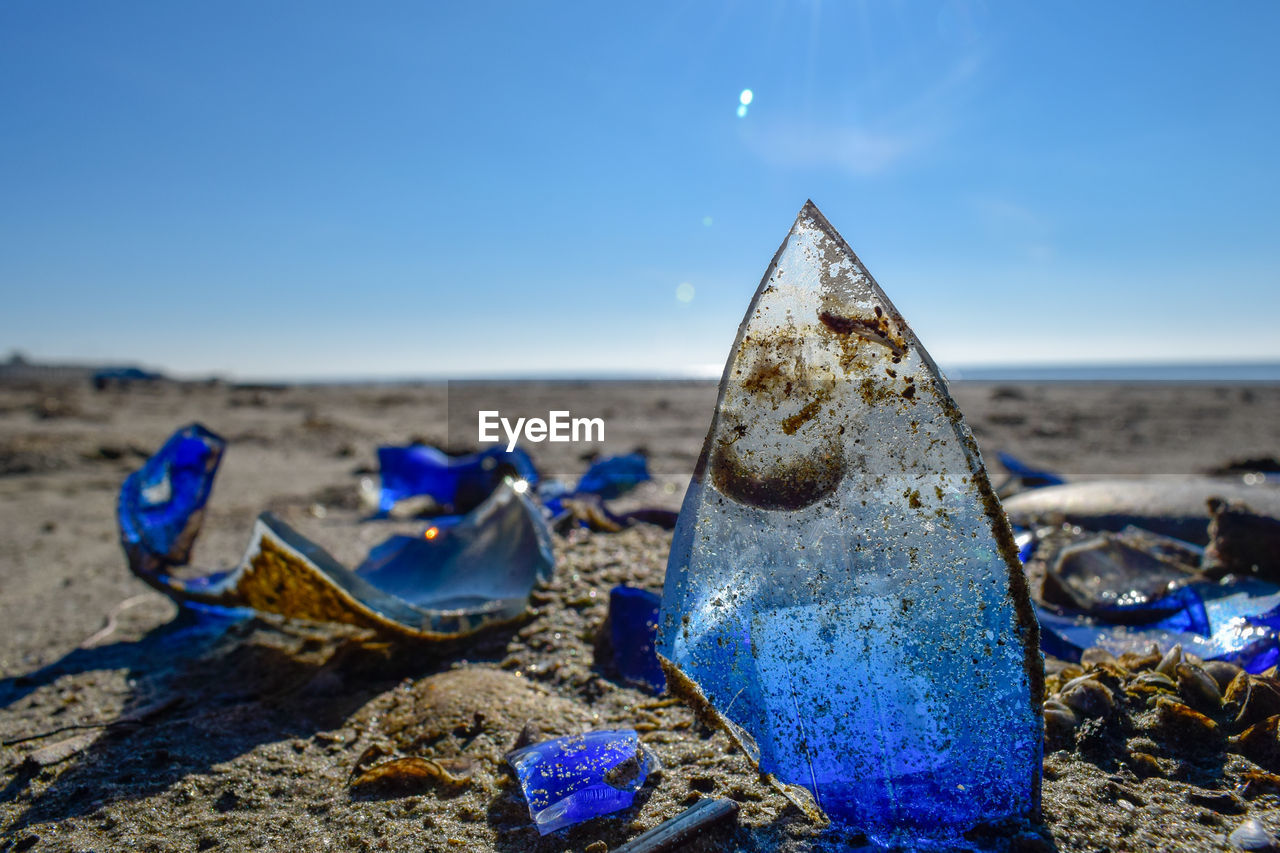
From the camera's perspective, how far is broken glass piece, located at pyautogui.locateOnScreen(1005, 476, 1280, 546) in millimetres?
2803

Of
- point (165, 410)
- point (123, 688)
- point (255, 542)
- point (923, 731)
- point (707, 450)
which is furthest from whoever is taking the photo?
point (165, 410)

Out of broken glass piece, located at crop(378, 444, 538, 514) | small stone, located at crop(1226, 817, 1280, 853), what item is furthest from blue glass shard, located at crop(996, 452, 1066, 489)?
small stone, located at crop(1226, 817, 1280, 853)

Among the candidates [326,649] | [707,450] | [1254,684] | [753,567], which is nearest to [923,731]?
[753,567]

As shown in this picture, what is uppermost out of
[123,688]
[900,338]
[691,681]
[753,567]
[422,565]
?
[900,338]

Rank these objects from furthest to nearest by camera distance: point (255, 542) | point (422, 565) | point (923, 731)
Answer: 1. point (422, 565)
2. point (255, 542)
3. point (923, 731)

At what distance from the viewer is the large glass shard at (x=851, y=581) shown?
1.01 meters

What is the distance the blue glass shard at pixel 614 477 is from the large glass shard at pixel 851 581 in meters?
3.10

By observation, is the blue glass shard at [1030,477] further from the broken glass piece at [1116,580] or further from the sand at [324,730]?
the sand at [324,730]

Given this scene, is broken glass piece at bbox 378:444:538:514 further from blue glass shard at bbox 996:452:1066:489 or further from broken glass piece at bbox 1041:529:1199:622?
blue glass shard at bbox 996:452:1066:489

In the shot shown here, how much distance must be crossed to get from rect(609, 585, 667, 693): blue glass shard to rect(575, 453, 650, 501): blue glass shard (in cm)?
233

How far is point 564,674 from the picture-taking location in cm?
173

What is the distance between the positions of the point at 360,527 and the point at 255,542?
2217 mm

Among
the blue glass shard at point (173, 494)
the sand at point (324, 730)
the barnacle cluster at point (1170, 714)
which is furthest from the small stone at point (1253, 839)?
the blue glass shard at point (173, 494)

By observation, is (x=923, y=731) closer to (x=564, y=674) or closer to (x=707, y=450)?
(x=707, y=450)
